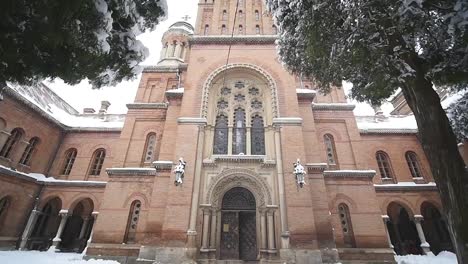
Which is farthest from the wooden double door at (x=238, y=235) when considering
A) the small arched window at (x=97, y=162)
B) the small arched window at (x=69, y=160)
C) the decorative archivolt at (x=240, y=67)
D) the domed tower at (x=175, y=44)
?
the domed tower at (x=175, y=44)

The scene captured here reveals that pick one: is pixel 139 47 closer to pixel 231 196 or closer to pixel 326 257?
pixel 231 196

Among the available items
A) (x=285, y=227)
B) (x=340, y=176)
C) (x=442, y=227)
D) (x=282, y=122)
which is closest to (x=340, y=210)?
(x=340, y=176)

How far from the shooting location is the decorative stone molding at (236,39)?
15617mm

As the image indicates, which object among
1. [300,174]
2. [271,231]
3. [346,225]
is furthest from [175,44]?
[346,225]

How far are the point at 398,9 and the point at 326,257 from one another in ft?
32.3

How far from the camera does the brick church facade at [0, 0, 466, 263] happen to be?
1140 cm

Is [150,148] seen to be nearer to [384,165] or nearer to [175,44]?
[175,44]

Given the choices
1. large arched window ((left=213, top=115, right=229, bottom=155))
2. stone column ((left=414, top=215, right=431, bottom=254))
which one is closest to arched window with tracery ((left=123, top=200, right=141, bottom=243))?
large arched window ((left=213, top=115, right=229, bottom=155))

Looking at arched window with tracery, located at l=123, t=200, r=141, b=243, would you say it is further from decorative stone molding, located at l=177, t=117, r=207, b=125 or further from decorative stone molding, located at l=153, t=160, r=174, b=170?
decorative stone molding, located at l=177, t=117, r=207, b=125

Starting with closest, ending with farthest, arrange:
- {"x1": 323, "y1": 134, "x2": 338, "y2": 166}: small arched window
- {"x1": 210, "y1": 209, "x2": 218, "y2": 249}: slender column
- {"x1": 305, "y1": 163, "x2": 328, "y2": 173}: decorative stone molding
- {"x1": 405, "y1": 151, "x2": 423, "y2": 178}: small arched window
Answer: {"x1": 210, "y1": 209, "x2": 218, "y2": 249}: slender column, {"x1": 305, "y1": 163, "x2": 328, "y2": 173}: decorative stone molding, {"x1": 323, "y1": 134, "x2": 338, "y2": 166}: small arched window, {"x1": 405, "y1": 151, "x2": 423, "y2": 178}: small arched window

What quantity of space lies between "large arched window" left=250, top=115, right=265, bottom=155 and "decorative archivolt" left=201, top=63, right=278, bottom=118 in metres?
0.99

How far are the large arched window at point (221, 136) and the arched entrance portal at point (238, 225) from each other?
Result: 221cm

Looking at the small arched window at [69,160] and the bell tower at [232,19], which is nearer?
the bell tower at [232,19]

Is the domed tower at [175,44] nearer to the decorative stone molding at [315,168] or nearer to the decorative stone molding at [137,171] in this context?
the decorative stone molding at [137,171]
